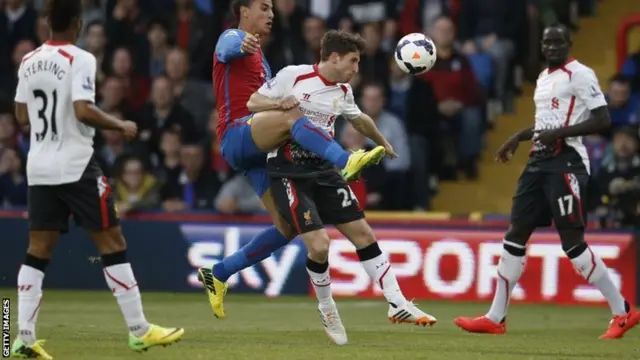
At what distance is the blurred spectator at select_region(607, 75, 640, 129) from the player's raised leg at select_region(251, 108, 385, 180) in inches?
286

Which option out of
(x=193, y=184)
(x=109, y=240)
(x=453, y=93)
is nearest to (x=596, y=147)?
(x=453, y=93)

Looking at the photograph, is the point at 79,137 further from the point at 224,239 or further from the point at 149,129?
the point at 149,129

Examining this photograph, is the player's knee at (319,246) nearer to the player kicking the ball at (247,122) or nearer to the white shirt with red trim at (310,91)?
the player kicking the ball at (247,122)

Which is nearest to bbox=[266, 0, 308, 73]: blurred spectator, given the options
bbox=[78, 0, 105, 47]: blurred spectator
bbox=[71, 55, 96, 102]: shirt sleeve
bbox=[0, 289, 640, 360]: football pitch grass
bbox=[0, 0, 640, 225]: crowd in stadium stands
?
bbox=[0, 0, 640, 225]: crowd in stadium stands

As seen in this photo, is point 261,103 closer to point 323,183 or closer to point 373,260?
point 323,183

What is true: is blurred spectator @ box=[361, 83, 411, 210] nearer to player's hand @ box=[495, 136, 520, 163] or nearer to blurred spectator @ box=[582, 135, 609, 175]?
blurred spectator @ box=[582, 135, 609, 175]

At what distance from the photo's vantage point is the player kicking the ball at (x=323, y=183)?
1112 cm

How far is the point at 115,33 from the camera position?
20531mm

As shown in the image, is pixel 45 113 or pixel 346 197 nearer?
pixel 45 113

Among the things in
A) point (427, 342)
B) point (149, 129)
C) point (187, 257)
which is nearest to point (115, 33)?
point (149, 129)

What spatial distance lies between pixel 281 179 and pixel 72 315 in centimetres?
402

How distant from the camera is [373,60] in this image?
18625 millimetres

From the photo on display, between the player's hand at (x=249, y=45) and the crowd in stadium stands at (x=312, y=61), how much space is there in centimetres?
609

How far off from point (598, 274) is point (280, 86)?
3273 mm
